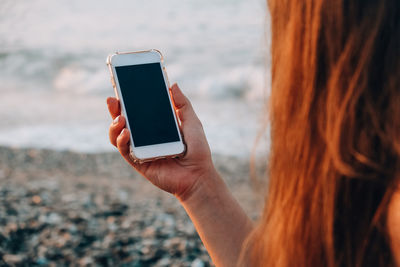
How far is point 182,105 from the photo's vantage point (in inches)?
83.4

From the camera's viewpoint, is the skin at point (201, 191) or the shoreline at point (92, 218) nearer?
the skin at point (201, 191)

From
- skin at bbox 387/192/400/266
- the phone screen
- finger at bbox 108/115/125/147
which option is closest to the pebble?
the phone screen

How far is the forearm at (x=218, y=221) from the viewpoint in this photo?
182 cm

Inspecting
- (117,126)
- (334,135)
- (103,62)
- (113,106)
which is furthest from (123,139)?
(103,62)

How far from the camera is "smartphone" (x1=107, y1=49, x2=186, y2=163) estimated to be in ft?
6.71

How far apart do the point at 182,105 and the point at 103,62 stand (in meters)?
15.0

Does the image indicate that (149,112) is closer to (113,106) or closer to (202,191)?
(113,106)

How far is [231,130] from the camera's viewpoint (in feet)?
29.7

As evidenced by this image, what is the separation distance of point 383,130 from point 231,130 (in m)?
7.78

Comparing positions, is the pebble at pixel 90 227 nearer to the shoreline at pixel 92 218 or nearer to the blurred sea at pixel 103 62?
the shoreline at pixel 92 218

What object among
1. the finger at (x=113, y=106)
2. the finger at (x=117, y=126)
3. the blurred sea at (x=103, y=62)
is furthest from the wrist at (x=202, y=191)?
the blurred sea at (x=103, y=62)

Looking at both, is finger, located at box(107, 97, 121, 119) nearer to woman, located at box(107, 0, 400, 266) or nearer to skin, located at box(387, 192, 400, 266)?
woman, located at box(107, 0, 400, 266)

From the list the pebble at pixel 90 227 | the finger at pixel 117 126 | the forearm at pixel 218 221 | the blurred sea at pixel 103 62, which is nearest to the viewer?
the forearm at pixel 218 221

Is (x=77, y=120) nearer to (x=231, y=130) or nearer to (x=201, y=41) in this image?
(x=231, y=130)
